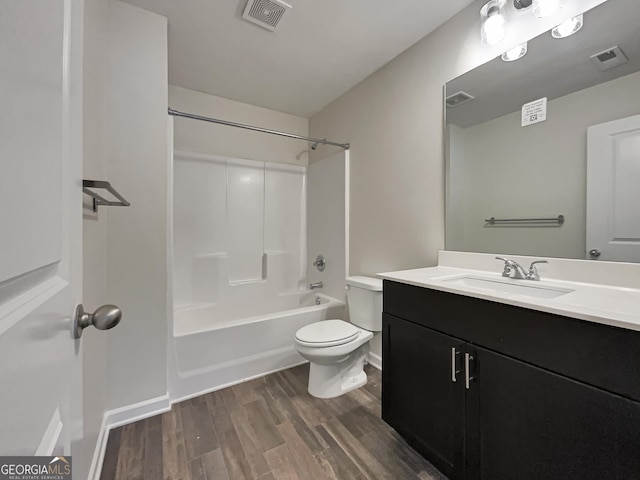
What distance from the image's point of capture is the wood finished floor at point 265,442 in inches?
47.9

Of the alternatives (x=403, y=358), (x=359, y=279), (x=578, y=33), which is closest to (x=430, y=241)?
(x=359, y=279)

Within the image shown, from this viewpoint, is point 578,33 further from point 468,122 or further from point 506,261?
point 506,261

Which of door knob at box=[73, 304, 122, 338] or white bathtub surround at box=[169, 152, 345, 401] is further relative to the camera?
white bathtub surround at box=[169, 152, 345, 401]

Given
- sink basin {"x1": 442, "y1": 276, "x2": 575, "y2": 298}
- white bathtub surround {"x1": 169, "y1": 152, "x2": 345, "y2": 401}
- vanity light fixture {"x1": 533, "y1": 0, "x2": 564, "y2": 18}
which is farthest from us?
white bathtub surround {"x1": 169, "y1": 152, "x2": 345, "y2": 401}

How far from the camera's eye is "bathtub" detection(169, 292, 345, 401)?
1.76 m

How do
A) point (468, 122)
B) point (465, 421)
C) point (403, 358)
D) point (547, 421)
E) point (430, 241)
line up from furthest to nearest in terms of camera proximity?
point (430, 241)
point (468, 122)
point (403, 358)
point (465, 421)
point (547, 421)

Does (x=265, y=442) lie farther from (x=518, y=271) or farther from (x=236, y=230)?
(x=236, y=230)

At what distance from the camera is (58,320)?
0.41 m

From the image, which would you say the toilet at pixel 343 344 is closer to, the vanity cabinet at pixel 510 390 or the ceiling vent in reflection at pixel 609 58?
the vanity cabinet at pixel 510 390

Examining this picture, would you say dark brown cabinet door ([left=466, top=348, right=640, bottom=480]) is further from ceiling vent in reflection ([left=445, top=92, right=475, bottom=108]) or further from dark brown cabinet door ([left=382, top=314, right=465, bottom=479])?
ceiling vent in reflection ([left=445, top=92, right=475, bottom=108])

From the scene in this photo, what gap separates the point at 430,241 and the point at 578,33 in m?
1.16

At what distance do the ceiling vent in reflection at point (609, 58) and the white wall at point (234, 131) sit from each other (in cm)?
238

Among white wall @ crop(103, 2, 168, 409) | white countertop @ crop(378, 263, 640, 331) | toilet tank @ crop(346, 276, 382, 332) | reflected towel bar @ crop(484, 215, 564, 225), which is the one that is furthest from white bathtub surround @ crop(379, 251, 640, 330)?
white wall @ crop(103, 2, 168, 409)

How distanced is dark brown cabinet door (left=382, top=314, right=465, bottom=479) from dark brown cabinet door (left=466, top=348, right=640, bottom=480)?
6cm
